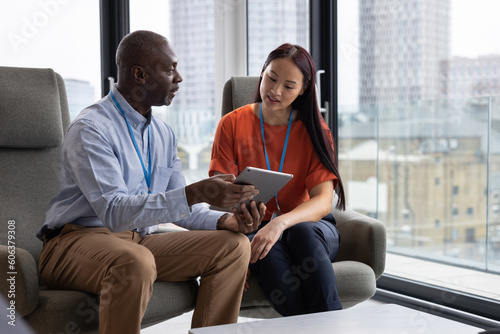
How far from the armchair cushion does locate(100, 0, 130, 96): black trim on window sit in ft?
3.59

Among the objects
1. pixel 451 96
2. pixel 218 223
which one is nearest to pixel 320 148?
pixel 218 223

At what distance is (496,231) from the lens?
2.41 metres

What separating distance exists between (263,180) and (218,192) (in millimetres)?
129

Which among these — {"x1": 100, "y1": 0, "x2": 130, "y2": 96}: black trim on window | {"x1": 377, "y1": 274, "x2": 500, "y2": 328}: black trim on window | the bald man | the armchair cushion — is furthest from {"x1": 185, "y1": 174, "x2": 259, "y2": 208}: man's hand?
{"x1": 100, "y1": 0, "x2": 130, "y2": 96}: black trim on window

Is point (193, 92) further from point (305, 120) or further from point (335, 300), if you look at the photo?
point (335, 300)

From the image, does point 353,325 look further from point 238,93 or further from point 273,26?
point 273,26

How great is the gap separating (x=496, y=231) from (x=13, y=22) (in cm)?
245

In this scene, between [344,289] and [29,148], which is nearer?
[344,289]

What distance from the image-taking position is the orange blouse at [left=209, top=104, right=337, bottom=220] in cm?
187

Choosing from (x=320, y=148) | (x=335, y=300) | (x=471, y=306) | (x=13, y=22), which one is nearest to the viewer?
(x=335, y=300)

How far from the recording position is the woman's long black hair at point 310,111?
1874mm

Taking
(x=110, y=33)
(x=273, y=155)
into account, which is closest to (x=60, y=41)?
(x=110, y=33)

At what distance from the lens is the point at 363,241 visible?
181 centimetres

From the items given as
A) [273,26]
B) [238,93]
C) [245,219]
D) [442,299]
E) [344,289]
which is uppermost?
[273,26]
